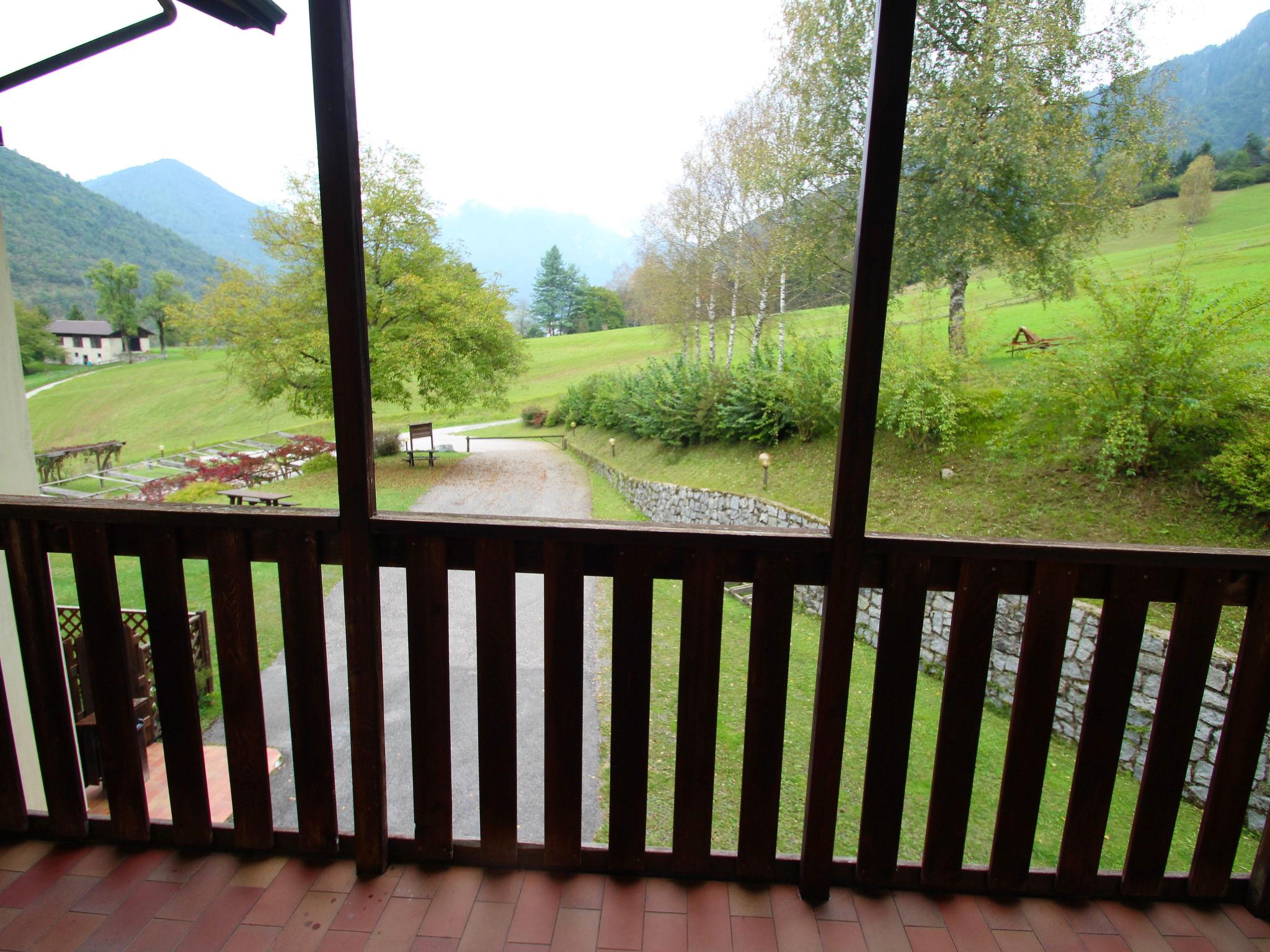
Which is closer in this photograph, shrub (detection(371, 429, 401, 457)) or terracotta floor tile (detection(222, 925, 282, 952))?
terracotta floor tile (detection(222, 925, 282, 952))

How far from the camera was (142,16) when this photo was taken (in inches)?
72.1

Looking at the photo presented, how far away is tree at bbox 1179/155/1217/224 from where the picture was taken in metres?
2.84

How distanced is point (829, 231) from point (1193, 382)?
2.71 metres

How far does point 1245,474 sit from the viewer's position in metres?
3.49

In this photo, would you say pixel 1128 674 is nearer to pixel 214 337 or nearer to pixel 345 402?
pixel 345 402

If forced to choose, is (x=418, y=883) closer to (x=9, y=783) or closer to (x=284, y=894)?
(x=284, y=894)

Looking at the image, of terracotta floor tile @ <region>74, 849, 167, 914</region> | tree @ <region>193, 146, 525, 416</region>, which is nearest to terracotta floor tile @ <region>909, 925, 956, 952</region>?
terracotta floor tile @ <region>74, 849, 167, 914</region>

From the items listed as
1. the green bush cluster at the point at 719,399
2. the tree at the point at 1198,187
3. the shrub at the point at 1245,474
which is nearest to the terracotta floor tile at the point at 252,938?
the green bush cluster at the point at 719,399

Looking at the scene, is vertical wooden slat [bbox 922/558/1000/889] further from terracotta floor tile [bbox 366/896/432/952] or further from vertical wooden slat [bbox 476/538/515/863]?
terracotta floor tile [bbox 366/896/432/952]

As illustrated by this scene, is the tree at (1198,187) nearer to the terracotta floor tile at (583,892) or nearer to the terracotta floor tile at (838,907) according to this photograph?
the terracotta floor tile at (838,907)

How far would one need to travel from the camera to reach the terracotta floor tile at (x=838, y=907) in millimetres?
1365

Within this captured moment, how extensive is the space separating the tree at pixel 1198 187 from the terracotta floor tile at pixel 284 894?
438cm

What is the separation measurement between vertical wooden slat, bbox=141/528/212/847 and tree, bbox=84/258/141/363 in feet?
4.06

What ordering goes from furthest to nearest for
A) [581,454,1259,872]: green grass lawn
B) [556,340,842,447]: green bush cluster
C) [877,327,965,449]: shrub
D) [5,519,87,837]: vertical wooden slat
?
1. [556,340,842,447]: green bush cluster
2. [877,327,965,449]: shrub
3. [581,454,1259,872]: green grass lawn
4. [5,519,87,837]: vertical wooden slat
